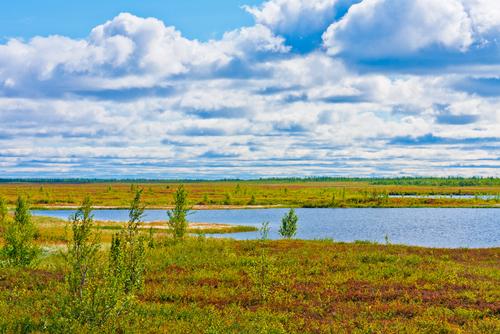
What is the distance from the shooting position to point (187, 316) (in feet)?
59.8

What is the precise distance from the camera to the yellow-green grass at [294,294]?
16.9m

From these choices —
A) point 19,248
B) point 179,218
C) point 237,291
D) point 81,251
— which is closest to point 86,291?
point 81,251

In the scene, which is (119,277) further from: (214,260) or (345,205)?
(345,205)

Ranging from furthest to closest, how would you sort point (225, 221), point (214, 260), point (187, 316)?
point (225, 221), point (214, 260), point (187, 316)

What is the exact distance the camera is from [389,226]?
252ft

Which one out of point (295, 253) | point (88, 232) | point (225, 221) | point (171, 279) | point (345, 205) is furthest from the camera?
point (345, 205)

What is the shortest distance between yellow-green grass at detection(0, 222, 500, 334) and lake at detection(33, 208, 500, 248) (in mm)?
20639

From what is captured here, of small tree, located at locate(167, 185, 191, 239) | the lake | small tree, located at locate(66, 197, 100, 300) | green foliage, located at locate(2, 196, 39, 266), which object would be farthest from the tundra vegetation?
the lake

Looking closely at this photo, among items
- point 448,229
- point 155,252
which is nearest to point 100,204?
point 448,229

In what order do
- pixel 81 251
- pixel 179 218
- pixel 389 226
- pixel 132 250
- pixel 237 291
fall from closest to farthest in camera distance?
pixel 81 251, pixel 132 250, pixel 237 291, pixel 179 218, pixel 389 226

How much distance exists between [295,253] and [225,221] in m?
54.8

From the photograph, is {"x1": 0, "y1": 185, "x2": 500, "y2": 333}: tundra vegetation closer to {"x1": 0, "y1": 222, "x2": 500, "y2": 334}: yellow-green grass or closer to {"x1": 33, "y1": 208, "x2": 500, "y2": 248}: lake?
{"x1": 0, "y1": 222, "x2": 500, "y2": 334}: yellow-green grass

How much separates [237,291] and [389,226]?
57.6 meters

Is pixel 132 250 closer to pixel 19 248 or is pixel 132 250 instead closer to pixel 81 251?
pixel 81 251
